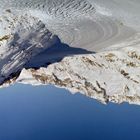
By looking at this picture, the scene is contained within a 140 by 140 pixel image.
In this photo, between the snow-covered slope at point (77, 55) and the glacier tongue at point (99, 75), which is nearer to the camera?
the glacier tongue at point (99, 75)

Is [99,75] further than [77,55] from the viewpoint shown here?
No

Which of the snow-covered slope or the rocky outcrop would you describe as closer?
the rocky outcrop

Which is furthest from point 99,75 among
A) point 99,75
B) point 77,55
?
point 77,55

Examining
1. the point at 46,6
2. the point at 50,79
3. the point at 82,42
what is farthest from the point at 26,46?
the point at 46,6

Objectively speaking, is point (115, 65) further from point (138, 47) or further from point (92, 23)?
point (92, 23)

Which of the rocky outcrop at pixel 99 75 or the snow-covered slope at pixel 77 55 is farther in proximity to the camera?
the snow-covered slope at pixel 77 55

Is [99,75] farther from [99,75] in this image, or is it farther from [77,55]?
[77,55]

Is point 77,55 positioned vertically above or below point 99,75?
above

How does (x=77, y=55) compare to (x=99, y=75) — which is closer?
(x=99, y=75)
